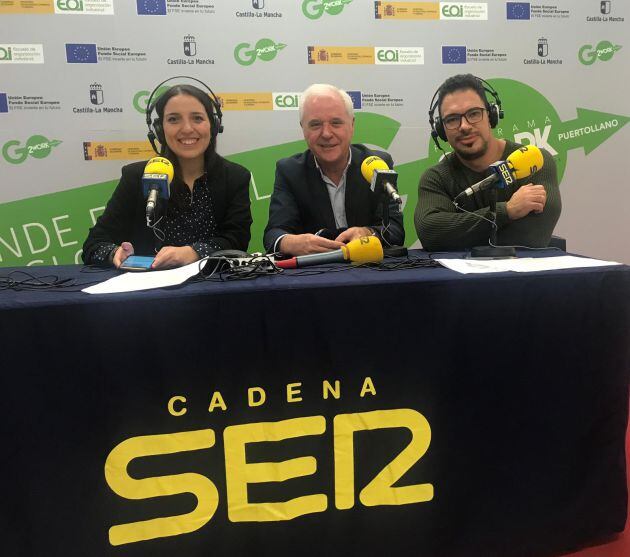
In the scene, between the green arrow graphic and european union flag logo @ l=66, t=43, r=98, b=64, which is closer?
european union flag logo @ l=66, t=43, r=98, b=64

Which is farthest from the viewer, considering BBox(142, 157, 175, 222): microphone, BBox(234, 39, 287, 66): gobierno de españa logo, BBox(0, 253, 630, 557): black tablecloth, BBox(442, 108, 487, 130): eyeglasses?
BBox(234, 39, 287, 66): gobierno de españa logo

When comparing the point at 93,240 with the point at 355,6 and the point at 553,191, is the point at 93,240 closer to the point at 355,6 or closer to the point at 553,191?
the point at 553,191

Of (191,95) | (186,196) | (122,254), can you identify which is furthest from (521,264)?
(191,95)

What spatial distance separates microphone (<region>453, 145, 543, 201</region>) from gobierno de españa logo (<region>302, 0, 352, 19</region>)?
2.15m

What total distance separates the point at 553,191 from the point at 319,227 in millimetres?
1034

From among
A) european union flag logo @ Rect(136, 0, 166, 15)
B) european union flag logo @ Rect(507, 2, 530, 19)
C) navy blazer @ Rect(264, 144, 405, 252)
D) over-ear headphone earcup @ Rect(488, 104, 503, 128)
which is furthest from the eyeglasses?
european union flag logo @ Rect(136, 0, 166, 15)

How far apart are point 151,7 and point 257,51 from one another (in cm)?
71

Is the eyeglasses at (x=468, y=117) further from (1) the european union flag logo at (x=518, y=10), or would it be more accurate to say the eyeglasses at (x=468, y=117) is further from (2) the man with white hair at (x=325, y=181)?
(1) the european union flag logo at (x=518, y=10)

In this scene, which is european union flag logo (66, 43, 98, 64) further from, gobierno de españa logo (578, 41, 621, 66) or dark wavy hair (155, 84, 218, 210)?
gobierno de españa logo (578, 41, 621, 66)

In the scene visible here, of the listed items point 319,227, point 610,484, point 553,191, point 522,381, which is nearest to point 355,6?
point 319,227

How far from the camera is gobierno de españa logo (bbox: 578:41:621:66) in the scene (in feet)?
12.3

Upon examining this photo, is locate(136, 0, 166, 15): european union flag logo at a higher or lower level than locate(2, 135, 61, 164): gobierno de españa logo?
higher

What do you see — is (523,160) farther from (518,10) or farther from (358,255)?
(518,10)

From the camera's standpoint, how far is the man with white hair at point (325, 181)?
7.48ft
